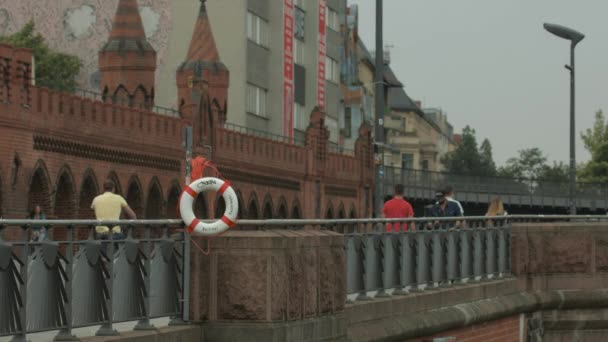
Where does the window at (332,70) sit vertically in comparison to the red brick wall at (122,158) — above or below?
above

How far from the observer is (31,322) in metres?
12.3

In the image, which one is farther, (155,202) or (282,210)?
(282,210)

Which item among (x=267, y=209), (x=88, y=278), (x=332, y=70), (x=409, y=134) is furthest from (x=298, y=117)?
(x=409, y=134)

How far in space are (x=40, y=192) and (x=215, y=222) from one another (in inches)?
1211

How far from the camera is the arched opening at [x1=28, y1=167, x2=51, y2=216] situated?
44375 millimetres

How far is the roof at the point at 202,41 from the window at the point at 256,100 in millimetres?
7535

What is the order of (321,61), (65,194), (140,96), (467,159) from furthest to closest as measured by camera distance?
(467,159)
(321,61)
(140,96)
(65,194)

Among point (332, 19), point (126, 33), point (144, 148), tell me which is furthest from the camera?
point (332, 19)

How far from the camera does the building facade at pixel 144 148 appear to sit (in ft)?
142

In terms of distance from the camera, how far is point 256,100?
7112 centimetres

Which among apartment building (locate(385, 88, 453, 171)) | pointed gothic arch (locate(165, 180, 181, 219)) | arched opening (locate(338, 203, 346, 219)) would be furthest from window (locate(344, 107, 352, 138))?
apartment building (locate(385, 88, 453, 171))

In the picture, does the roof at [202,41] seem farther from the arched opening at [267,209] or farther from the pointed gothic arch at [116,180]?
the pointed gothic arch at [116,180]

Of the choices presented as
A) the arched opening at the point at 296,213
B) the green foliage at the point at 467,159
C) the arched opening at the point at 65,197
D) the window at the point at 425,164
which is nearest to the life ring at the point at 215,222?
the arched opening at the point at 65,197

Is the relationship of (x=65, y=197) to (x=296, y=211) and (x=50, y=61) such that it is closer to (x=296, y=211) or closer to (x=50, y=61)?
(x=50, y=61)
